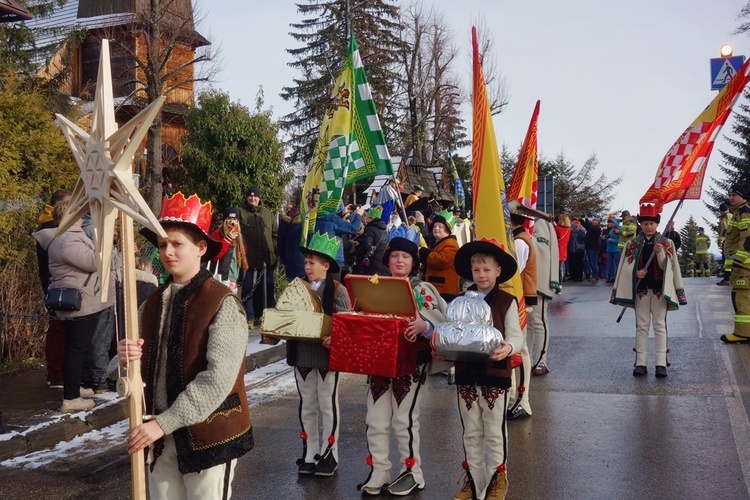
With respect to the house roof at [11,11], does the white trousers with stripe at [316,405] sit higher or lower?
lower

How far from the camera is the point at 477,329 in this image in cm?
447

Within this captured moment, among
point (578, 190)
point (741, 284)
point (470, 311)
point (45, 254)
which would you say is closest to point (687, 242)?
point (578, 190)

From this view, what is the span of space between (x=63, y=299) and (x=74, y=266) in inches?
13.7

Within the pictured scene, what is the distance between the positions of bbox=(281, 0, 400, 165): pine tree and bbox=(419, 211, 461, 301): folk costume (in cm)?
2750

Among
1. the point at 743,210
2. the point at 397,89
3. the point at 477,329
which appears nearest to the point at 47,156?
the point at 477,329

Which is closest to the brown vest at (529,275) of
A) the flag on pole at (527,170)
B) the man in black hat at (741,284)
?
the flag on pole at (527,170)

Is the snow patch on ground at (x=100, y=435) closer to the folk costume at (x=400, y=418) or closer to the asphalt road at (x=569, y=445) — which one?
the asphalt road at (x=569, y=445)

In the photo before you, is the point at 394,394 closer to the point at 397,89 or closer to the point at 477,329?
the point at 477,329

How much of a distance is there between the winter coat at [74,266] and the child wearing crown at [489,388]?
4051 mm

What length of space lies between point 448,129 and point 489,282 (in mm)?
41192

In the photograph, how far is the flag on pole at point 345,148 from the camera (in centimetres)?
771

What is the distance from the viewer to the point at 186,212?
3459 mm

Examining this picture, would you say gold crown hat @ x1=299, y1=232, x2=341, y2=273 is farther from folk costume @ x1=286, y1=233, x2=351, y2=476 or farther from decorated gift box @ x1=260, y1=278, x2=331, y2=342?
decorated gift box @ x1=260, y1=278, x2=331, y2=342

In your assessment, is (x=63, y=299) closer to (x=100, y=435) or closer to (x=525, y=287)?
(x=100, y=435)
